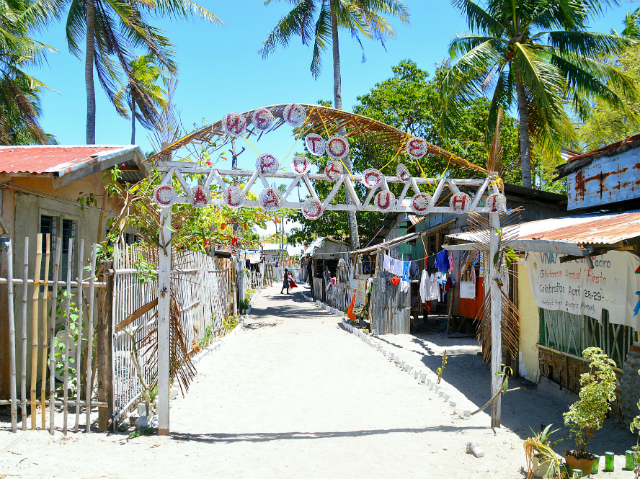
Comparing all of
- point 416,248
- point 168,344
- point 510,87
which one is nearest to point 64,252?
point 168,344

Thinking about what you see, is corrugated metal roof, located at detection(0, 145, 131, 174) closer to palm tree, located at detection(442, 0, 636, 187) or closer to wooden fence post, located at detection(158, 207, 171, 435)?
wooden fence post, located at detection(158, 207, 171, 435)

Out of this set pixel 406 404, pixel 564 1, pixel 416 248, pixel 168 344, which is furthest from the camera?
pixel 416 248

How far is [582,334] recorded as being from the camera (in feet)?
23.1

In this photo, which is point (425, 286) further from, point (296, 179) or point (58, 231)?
point (58, 231)

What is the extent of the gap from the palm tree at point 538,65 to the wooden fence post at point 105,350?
11.5 meters

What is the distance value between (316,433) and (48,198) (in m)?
5.43

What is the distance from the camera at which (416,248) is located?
17734 mm

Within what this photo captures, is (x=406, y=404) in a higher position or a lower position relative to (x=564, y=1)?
lower

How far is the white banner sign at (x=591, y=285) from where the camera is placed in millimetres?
5812

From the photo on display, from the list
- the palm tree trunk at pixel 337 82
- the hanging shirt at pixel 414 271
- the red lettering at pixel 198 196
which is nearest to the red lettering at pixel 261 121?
the red lettering at pixel 198 196

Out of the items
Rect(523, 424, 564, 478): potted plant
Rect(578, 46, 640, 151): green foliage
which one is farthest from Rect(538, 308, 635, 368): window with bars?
Rect(578, 46, 640, 151): green foliage

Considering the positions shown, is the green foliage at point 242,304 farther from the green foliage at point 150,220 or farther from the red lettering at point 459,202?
the red lettering at point 459,202

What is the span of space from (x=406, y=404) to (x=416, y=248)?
36.2ft

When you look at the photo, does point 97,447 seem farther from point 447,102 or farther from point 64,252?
point 447,102
